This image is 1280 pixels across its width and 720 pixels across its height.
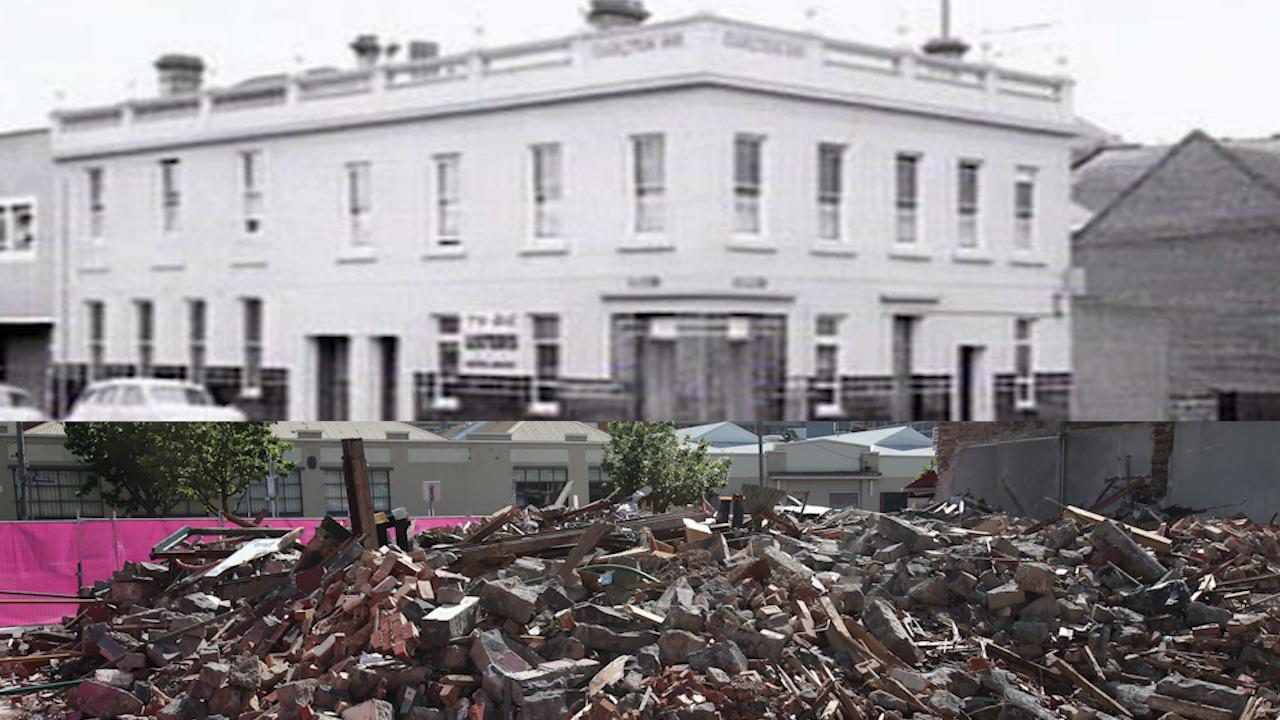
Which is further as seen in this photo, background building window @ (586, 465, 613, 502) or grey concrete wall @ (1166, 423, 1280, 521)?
grey concrete wall @ (1166, 423, 1280, 521)

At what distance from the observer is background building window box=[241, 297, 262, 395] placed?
16.8 ft

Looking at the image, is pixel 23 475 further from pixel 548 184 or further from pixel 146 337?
pixel 548 184

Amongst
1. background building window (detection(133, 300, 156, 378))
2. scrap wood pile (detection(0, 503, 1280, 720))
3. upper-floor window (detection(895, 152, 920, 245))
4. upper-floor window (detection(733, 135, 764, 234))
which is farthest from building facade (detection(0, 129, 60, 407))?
upper-floor window (detection(895, 152, 920, 245))

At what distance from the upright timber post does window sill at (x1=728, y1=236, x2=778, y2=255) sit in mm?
2273

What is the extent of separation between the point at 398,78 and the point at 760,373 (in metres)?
1.86

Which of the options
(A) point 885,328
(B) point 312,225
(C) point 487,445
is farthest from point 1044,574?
(B) point 312,225

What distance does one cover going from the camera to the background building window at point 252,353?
5.11 m

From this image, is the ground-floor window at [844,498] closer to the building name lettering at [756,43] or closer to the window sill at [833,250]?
the window sill at [833,250]

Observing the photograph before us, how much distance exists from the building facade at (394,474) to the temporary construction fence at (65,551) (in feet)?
0.20

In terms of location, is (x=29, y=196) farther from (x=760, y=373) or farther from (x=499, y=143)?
(x=760, y=373)

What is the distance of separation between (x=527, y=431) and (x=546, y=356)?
952 mm

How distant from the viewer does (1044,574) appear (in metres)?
6.30

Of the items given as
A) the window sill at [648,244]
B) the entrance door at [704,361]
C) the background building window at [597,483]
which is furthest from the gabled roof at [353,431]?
the window sill at [648,244]

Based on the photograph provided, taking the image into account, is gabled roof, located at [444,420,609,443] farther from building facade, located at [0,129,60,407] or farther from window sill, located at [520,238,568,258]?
building facade, located at [0,129,60,407]
